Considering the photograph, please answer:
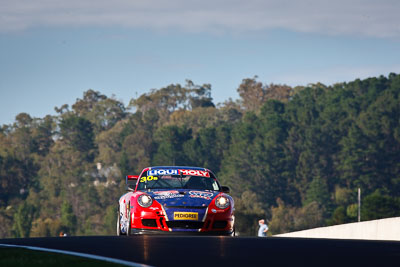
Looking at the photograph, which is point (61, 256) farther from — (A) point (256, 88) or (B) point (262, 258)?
(A) point (256, 88)

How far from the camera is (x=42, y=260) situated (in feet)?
37.5

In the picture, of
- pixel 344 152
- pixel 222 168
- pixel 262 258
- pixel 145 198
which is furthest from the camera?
pixel 222 168

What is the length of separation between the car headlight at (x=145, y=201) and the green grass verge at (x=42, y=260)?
14.5 ft

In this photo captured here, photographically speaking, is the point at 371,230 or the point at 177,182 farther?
the point at 371,230

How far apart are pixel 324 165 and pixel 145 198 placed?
125468mm

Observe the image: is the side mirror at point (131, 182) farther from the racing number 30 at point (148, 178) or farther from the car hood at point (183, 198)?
the car hood at point (183, 198)

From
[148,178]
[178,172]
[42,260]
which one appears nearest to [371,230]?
[178,172]

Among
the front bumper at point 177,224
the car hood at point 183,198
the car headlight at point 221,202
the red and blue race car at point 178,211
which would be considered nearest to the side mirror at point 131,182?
the red and blue race car at point 178,211

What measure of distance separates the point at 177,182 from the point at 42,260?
23.2 feet

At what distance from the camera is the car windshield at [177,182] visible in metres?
18.2

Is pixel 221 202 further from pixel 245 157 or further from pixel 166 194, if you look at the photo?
pixel 245 157

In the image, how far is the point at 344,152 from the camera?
138m

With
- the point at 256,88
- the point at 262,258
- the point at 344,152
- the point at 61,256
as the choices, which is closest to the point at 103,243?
the point at 61,256

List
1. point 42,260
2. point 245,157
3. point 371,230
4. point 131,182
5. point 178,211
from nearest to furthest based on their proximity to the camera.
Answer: point 42,260
point 178,211
point 131,182
point 371,230
point 245,157
